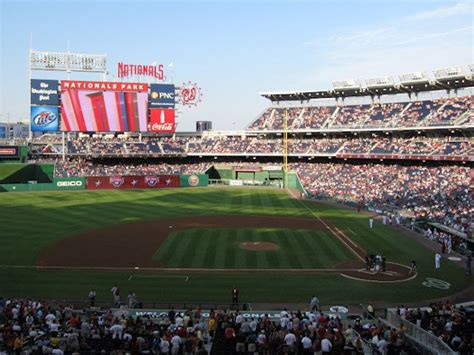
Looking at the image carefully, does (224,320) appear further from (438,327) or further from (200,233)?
(200,233)

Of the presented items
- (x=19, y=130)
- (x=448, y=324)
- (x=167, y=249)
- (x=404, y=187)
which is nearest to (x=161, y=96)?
(x=404, y=187)

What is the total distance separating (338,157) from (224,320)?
61603mm

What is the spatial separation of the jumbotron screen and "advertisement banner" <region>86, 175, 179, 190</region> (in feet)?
30.7

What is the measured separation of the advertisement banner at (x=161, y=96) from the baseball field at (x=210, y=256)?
34534 millimetres

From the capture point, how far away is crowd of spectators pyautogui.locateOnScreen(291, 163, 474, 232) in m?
42.4

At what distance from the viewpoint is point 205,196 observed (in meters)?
63.8

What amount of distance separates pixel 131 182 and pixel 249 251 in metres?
46.4

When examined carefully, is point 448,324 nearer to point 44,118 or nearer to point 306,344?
point 306,344

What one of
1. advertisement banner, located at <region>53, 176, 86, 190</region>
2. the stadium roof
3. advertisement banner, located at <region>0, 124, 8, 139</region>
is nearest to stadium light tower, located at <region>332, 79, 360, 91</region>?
the stadium roof

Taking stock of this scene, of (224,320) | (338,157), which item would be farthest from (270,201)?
(224,320)

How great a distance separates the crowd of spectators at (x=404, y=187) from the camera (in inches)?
1671

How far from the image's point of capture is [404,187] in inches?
2179

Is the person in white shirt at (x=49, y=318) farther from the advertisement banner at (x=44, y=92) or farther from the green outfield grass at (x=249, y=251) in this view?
the advertisement banner at (x=44, y=92)

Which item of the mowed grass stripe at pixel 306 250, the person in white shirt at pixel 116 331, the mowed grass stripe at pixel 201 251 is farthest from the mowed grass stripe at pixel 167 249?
the person in white shirt at pixel 116 331
